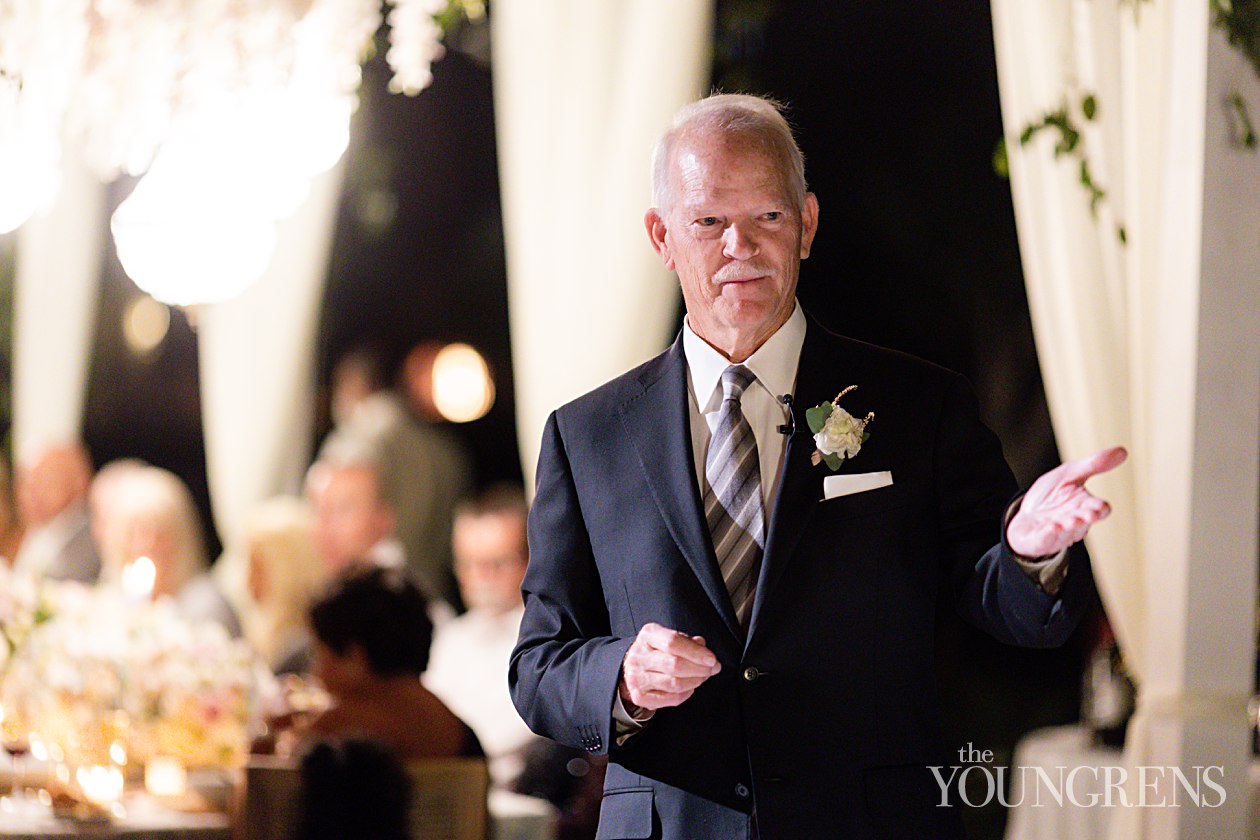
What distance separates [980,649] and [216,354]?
10.6 ft

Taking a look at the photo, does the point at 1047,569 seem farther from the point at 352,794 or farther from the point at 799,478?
the point at 352,794

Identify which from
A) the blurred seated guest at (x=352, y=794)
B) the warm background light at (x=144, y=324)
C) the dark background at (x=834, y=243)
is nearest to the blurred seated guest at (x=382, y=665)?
the blurred seated guest at (x=352, y=794)

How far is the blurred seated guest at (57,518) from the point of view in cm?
510

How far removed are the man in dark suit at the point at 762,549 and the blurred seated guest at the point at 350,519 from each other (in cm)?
301

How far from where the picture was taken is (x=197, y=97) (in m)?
4.12

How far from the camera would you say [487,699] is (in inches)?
169

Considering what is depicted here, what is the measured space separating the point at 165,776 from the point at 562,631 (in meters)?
2.17

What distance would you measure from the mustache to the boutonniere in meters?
0.17

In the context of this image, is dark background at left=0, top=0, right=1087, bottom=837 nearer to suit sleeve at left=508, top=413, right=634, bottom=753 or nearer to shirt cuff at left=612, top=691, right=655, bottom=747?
suit sleeve at left=508, top=413, right=634, bottom=753

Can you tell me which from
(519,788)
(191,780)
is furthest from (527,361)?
(191,780)

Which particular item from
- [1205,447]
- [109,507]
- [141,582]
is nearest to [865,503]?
[1205,447]

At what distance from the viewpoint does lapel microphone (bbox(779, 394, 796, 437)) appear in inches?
63.7

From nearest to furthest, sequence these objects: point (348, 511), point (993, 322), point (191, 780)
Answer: point (191, 780)
point (348, 511)
point (993, 322)

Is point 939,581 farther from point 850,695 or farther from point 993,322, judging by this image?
point 993,322
